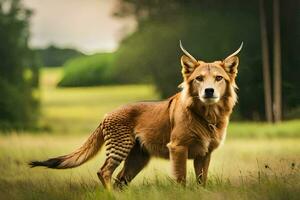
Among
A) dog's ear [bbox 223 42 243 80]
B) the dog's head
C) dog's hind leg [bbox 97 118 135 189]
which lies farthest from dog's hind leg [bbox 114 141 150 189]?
dog's ear [bbox 223 42 243 80]

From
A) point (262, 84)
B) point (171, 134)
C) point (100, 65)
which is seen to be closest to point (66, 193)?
point (171, 134)

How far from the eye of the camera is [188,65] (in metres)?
4.97

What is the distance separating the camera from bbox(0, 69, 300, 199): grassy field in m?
4.84

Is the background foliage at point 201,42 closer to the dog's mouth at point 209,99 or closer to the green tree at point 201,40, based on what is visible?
the green tree at point 201,40

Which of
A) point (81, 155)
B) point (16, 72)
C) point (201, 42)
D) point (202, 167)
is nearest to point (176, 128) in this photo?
point (202, 167)

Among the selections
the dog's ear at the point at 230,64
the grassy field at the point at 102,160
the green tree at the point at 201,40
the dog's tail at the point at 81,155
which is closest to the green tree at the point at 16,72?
the grassy field at the point at 102,160

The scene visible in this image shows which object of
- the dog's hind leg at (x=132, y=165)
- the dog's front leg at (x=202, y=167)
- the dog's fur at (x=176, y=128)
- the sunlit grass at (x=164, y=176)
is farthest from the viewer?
the dog's hind leg at (x=132, y=165)

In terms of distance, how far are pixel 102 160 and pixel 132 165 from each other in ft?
2.00

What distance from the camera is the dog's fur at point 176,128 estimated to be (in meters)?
4.93

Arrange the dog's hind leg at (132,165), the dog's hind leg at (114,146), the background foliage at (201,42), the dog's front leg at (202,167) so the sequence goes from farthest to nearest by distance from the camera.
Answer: the background foliage at (201,42) → the dog's hind leg at (132,165) → the dog's hind leg at (114,146) → the dog's front leg at (202,167)

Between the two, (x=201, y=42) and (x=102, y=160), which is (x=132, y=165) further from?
(x=201, y=42)

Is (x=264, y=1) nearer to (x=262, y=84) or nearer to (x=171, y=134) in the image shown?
(x=262, y=84)

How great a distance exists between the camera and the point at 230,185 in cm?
489

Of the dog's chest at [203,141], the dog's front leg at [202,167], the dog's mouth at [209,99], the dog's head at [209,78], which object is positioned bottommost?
the dog's front leg at [202,167]
